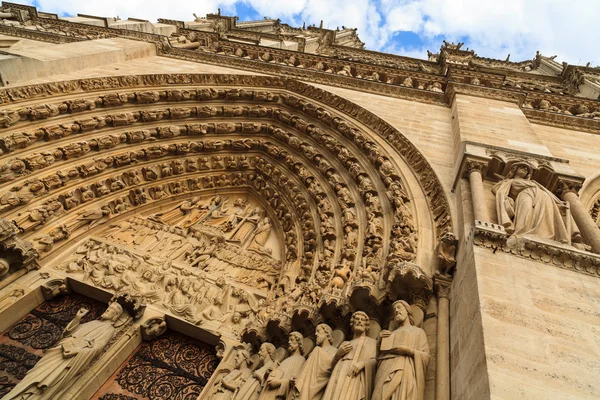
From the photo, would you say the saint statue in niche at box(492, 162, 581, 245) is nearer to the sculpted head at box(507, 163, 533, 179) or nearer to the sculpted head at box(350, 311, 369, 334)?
the sculpted head at box(507, 163, 533, 179)

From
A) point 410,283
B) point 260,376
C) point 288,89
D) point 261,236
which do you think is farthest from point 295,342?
point 288,89

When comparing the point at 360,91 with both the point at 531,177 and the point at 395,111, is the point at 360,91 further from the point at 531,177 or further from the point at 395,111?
the point at 531,177

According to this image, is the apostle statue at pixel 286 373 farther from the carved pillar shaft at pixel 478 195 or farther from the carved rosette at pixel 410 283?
the carved pillar shaft at pixel 478 195

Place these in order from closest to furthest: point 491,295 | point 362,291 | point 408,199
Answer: point 491,295 < point 362,291 < point 408,199

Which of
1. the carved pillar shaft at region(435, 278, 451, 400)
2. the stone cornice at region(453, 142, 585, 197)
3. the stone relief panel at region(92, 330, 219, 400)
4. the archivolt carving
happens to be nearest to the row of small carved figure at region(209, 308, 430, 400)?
the carved pillar shaft at region(435, 278, 451, 400)

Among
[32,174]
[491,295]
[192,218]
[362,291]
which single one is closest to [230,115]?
[192,218]

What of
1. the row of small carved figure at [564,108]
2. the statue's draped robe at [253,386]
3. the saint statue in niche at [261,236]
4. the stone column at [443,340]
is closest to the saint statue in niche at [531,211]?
the stone column at [443,340]

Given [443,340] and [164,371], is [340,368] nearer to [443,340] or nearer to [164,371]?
[443,340]

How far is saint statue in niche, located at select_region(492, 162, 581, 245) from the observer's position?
343 centimetres

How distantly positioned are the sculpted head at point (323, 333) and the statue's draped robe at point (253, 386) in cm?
52

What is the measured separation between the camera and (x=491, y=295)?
2680mm

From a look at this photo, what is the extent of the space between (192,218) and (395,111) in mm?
4539

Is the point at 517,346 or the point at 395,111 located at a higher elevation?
the point at 395,111

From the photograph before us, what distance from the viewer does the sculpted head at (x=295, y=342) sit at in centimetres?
372
